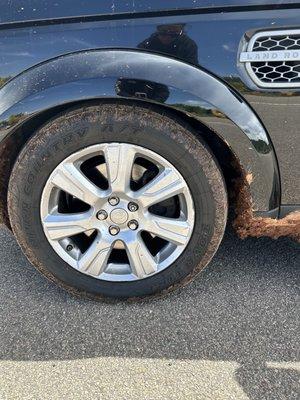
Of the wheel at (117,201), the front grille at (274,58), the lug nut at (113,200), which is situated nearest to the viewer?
the front grille at (274,58)

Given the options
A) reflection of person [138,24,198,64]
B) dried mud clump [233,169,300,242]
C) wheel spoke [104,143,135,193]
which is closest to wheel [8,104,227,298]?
wheel spoke [104,143,135,193]

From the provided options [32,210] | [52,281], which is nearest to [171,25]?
[32,210]

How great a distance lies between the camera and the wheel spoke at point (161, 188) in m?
2.05

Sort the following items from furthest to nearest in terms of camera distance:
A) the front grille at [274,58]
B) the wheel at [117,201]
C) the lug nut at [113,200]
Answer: the lug nut at [113,200], the wheel at [117,201], the front grille at [274,58]

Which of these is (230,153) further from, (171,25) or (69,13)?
(69,13)

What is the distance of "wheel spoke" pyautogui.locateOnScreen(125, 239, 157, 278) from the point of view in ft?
7.22

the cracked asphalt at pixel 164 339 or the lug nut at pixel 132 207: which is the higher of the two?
the lug nut at pixel 132 207

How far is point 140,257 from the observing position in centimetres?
221

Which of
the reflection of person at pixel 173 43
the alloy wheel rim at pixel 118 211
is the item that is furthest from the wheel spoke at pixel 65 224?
the reflection of person at pixel 173 43

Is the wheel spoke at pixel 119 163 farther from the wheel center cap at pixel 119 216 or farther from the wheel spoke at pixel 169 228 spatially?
the wheel spoke at pixel 169 228

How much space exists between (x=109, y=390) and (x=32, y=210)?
89 cm

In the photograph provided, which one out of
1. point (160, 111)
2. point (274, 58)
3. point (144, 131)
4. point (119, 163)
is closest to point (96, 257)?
point (119, 163)

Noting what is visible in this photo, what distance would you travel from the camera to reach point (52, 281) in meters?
2.34

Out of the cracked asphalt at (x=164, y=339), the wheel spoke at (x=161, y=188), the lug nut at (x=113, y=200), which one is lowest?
the cracked asphalt at (x=164, y=339)
